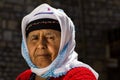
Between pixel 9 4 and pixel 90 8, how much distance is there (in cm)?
240

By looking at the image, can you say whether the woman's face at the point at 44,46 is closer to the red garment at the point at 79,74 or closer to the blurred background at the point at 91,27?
the red garment at the point at 79,74

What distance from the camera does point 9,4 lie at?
369 inches

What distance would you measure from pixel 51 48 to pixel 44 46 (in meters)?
0.03

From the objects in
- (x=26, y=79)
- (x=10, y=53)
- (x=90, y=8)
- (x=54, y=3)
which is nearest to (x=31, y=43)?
(x=26, y=79)

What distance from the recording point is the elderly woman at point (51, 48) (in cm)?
170

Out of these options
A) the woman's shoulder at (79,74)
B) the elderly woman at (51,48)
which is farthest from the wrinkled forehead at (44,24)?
the woman's shoulder at (79,74)

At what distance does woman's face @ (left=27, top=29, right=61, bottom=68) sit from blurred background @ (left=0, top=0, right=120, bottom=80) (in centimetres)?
747

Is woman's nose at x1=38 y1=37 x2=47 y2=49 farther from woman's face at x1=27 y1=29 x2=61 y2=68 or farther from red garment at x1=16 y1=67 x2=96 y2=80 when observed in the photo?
red garment at x1=16 y1=67 x2=96 y2=80

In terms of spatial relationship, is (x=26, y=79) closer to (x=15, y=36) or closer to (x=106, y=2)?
(x=15, y=36)

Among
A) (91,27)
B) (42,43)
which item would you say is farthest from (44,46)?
(91,27)

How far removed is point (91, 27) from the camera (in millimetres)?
10562

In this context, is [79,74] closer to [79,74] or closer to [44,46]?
[79,74]

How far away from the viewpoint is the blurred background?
930 cm

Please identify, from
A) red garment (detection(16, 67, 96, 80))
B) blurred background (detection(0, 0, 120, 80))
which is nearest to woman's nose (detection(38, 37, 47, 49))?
red garment (detection(16, 67, 96, 80))
